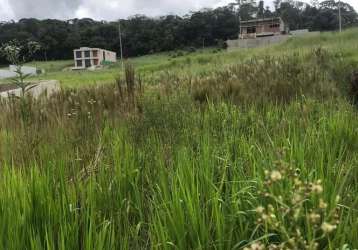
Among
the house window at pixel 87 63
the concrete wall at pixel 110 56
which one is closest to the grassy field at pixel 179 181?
the concrete wall at pixel 110 56

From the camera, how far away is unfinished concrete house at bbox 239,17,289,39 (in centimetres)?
7797

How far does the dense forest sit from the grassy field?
2597 inches

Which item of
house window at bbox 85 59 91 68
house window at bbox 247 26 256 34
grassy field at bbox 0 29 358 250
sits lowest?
house window at bbox 85 59 91 68

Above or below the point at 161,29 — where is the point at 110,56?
below

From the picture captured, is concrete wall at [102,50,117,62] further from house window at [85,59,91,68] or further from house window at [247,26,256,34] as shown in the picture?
house window at [247,26,256,34]

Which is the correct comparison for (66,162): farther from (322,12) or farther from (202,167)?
(322,12)

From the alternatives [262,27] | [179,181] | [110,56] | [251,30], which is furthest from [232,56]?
[110,56]

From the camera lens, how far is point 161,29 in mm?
78062

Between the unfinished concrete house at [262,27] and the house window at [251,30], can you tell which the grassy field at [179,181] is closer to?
the unfinished concrete house at [262,27]

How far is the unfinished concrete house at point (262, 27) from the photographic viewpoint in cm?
7797

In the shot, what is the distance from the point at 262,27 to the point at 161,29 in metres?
18.6

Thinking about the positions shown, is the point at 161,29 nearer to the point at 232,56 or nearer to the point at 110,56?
the point at 110,56

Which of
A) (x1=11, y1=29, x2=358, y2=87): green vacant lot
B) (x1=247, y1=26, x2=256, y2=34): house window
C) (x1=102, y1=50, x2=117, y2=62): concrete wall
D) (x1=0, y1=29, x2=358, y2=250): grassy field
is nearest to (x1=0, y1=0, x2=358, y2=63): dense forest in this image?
(x1=102, y1=50, x2=117, y2=62): concrete wall

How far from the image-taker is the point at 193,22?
8019 centimetres
